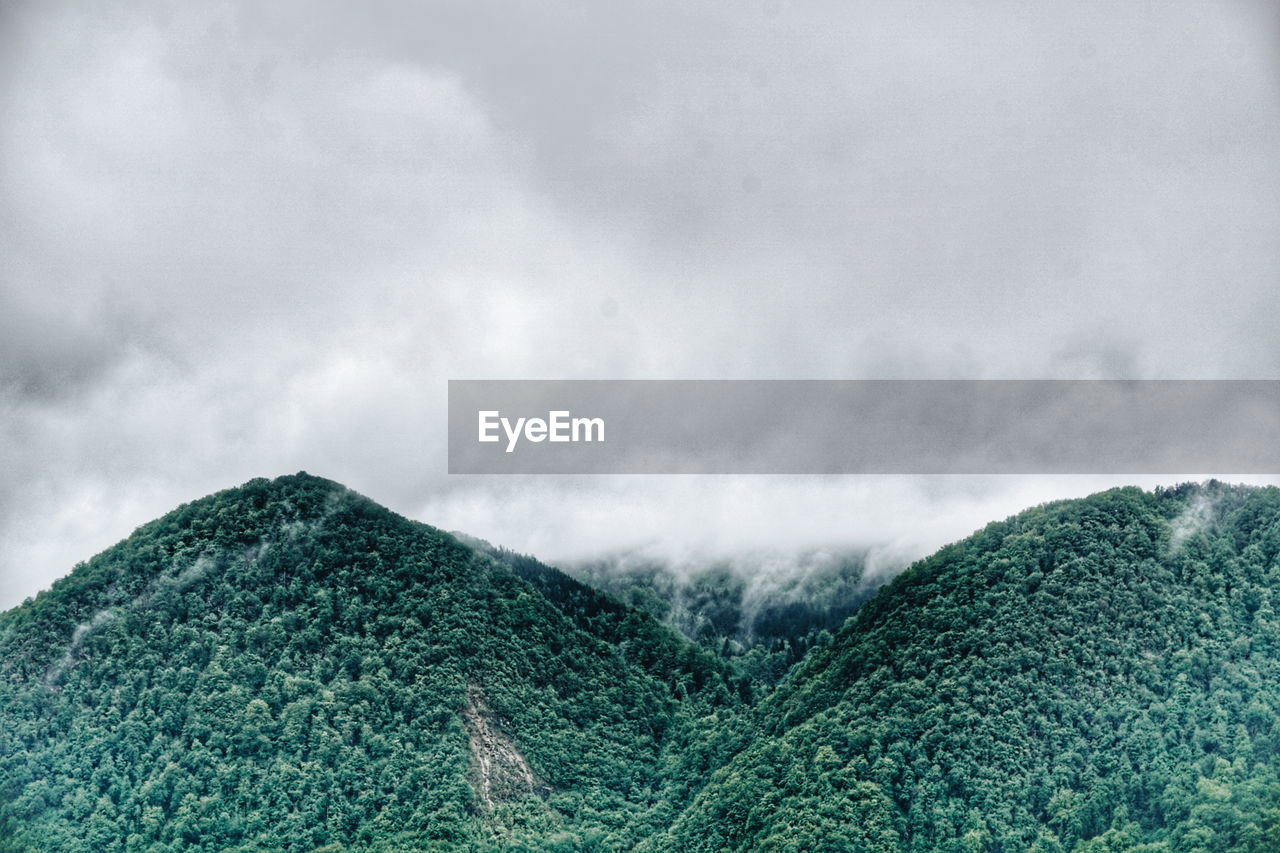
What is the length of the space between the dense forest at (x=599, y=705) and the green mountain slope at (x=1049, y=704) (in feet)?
0.67

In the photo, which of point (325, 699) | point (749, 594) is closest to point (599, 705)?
point (325, 699)

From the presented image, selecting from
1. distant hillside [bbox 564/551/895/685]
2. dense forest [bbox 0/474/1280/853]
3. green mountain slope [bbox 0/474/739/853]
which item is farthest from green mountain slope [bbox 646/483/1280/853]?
distant hillside [bbox 564/551/895/685]

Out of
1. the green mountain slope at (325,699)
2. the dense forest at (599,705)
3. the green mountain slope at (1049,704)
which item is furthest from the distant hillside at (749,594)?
the green mountain slope at (1049,704)

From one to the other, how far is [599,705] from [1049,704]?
4261cm

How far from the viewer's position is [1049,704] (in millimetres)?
110000

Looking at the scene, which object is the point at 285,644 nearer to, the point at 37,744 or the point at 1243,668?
the point at 37,744

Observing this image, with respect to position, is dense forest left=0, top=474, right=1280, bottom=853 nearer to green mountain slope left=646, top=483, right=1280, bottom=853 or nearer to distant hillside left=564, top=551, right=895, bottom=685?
green mountain slope left=646, top=483, right=1280, bottom=853

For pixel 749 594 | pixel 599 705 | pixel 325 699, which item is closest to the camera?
pixel 325 699

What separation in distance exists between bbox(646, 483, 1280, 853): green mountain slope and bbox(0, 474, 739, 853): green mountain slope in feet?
46.8

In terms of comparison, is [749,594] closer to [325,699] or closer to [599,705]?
[599,705]

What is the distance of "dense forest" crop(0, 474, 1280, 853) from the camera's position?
348ft

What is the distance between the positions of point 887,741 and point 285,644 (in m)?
52.8

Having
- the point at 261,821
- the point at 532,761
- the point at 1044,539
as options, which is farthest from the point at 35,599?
the point at 1044,539

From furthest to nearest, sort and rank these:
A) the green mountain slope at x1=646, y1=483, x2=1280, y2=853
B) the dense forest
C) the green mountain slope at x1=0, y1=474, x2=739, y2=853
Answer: the green mountain slope at x1=0, y1=474, x2=739, y2=853
the dense forest
the green mountain slope at x1=646, y1=483, x2=1280, y2=853
